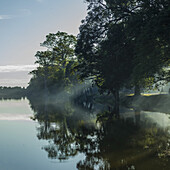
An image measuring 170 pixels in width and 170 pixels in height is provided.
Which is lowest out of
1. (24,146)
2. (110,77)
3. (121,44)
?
(24,146)

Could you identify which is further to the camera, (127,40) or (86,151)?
(127,40)

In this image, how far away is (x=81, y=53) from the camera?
119 ft

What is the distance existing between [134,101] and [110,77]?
1509 centimetres

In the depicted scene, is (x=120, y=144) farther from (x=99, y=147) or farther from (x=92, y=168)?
(x=92, y=168)

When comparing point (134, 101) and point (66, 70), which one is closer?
point (134, 101)

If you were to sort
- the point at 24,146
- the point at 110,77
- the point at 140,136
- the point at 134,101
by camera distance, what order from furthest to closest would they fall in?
1. the point at 134,101
2. the point at 110,77
3. the point at 140,136
4. the point at 24,146

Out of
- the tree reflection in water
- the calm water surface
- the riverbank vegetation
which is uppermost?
the riverbank vegetation

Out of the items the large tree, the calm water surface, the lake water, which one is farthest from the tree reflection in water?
the large tree

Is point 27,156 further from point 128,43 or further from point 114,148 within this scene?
point 128,43

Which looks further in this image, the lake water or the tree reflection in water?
the lake water

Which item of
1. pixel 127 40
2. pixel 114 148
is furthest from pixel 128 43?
pixel 114 148

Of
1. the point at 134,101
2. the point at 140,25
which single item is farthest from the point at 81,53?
the point at 140,25

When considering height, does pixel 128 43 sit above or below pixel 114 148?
above

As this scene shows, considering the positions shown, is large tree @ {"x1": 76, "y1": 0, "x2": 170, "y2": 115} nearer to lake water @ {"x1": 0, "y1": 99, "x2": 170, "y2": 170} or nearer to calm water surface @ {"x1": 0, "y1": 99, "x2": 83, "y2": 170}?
lake water @ {"x1": 0, "y1": 99, "x2": 170, "y2": 170}
